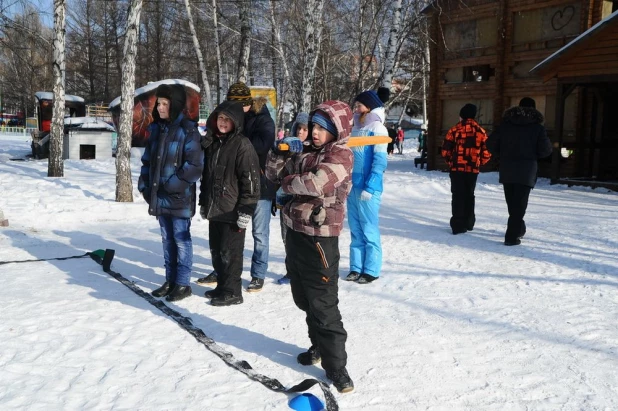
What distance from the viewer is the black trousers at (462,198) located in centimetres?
857

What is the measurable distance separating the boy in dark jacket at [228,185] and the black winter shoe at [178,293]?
1.14ft

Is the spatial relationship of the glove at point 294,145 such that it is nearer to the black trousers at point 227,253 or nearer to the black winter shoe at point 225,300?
the black trousers at point 227,253

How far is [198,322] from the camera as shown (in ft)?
16.0

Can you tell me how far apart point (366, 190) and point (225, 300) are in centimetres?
172

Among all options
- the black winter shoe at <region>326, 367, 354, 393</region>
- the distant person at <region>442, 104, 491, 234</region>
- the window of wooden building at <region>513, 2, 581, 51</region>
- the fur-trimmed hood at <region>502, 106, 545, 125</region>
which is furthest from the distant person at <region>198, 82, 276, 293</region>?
the window of wooden building at <region>513, 2, 581, 51</region>

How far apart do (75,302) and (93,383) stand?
5.98 ft

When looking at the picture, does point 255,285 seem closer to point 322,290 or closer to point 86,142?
point 322,290

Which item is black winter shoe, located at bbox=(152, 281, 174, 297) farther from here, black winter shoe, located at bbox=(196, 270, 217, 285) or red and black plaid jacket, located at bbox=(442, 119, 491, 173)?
red and black plaid jacket, located at bbox=(442, 119, 491, 173)

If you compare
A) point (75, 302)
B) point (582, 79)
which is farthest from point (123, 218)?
point (582, 79)

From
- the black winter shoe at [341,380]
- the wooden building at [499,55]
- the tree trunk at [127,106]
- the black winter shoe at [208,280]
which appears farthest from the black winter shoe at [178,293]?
the wooden building at [499,55]

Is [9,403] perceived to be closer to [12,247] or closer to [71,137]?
[12,247]

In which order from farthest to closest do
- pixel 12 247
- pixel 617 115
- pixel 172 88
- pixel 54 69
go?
pixel 617 115, pixel 54 69, pixel 12 247, pixel 172 88

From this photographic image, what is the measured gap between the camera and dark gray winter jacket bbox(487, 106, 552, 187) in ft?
25.1

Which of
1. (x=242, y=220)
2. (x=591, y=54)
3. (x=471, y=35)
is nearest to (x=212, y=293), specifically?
(x=242, y=220)
